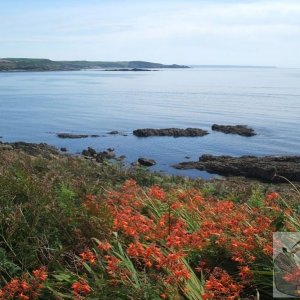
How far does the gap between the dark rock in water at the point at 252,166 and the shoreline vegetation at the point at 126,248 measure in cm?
2033

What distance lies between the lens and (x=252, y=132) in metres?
43.7

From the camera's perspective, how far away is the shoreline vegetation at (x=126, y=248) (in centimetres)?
356

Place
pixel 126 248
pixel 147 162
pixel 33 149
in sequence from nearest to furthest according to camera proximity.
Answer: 1. pixel 126 248
2. pixel 33 149
3. pixel 147 162

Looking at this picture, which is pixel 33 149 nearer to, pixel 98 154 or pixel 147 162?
pixel 98 154

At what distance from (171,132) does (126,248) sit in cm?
3937

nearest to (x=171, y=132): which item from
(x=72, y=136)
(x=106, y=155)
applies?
(x=72, y=136)

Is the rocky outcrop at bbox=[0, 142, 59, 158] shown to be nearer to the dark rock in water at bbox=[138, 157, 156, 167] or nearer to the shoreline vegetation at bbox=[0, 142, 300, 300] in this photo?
the dark rock in water at bbox=[138, 157, 156, 167]

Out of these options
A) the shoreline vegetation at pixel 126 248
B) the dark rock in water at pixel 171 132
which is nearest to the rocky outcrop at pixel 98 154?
the dark rock in water at pixel 171 132

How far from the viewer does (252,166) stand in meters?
27.0

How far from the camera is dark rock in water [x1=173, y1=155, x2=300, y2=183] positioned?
2605 centimetres

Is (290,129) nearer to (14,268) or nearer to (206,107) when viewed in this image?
(206,107)

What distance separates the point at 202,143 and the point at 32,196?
113ft

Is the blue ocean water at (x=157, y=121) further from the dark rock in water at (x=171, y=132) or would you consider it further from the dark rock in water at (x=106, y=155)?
the dark rock in water at (x=106, y=155)

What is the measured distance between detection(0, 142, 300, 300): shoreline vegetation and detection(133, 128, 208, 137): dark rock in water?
3747cm
